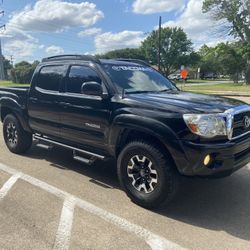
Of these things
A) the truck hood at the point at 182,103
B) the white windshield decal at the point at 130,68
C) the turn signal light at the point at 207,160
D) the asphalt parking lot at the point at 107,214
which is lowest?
the asphalt parking lot at the point at 107,214

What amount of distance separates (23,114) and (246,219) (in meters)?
4.47

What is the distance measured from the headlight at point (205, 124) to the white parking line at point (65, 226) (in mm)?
1776

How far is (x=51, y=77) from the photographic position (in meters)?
6.00

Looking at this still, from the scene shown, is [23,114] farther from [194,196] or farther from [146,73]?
[194,196]

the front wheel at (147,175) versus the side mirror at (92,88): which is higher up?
the side mirror at (92,88)

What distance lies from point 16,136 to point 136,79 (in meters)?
2.99

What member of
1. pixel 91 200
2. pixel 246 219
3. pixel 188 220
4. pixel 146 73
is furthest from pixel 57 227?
pixel 146 73

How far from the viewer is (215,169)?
397cm

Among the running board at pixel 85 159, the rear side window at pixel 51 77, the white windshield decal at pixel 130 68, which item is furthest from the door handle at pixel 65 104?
the white windshield decal at pixel 130 68

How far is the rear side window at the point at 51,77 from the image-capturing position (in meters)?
5.78

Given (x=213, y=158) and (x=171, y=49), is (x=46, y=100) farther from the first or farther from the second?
(x=171, y=49)

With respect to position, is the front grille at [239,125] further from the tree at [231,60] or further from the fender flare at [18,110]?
the tree at [231,60]

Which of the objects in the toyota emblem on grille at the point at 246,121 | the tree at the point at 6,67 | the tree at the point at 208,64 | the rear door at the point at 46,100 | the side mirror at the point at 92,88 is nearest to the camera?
the toyota emblem on grille at the point at 246,121

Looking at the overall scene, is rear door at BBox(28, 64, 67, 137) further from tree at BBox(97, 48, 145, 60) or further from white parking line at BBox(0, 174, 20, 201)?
tree at BBox(97, 48, 145, 60)
